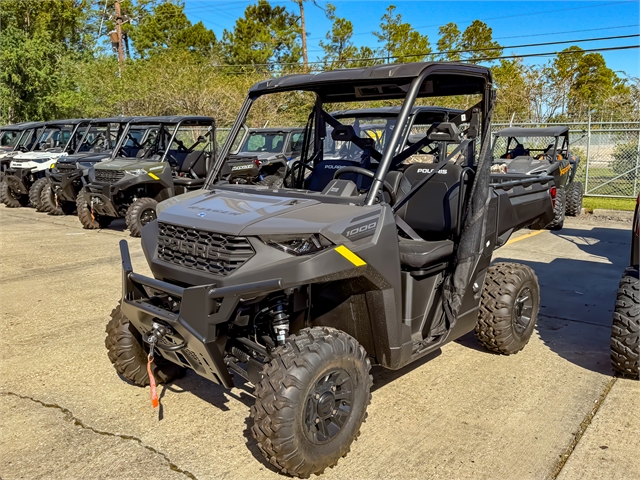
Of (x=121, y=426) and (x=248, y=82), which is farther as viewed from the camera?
(x=248, y=82)

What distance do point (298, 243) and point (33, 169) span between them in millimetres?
13297

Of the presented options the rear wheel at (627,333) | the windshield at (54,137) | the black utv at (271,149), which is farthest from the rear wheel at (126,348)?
the windshield at (54,137)

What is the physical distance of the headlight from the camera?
123 inches

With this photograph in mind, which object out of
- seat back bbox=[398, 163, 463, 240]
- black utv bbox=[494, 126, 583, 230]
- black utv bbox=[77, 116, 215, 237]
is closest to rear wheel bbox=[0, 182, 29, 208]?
black utv bbox=[77, 116, 215, 237]

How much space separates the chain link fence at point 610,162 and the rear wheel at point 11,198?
12.9m

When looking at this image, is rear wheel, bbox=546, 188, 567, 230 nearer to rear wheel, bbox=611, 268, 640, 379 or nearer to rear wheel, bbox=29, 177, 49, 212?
rear wheel, bbox=611, 268, 640, 379

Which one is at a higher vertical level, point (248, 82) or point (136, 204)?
point (248, 82)

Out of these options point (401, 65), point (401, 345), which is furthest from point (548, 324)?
point (401, 65)

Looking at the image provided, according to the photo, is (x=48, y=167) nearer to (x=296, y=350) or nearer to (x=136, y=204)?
(x=136, y=204)

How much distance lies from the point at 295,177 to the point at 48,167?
11.4 m

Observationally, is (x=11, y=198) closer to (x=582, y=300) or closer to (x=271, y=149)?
(x=271, y=149)

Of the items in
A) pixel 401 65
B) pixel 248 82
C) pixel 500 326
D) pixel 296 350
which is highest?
pixel 248 82

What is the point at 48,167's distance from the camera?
47.2 ft

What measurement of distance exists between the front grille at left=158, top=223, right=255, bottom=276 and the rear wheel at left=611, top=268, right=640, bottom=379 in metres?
2.84
